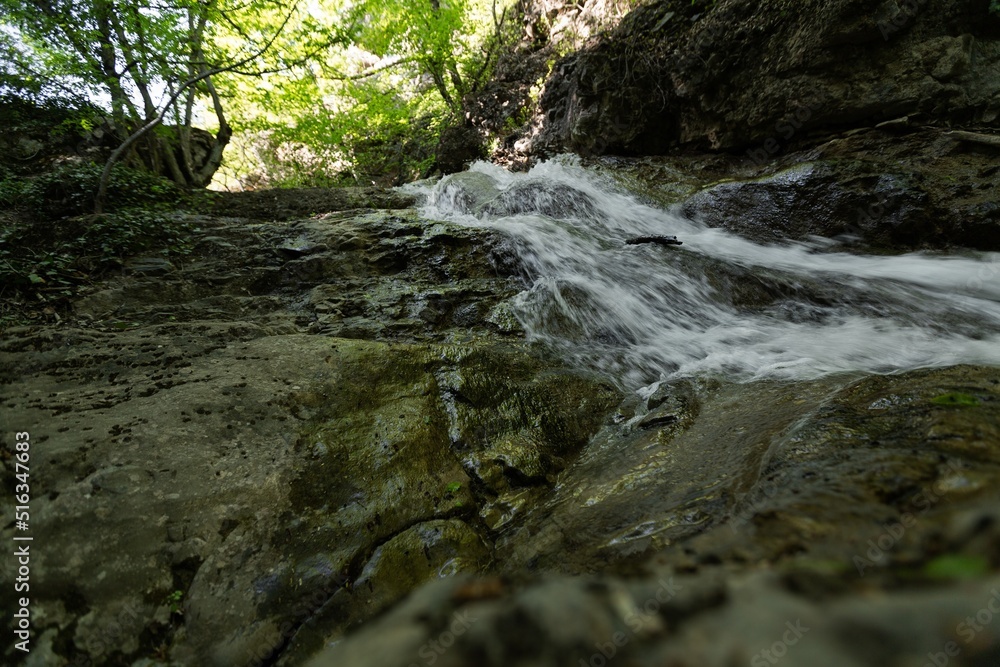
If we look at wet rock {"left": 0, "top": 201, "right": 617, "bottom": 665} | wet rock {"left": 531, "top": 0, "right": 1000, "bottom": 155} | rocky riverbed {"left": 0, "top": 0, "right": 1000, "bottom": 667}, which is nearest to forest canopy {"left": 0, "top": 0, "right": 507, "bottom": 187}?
rocky riverbed {"left": 0, "top": 0, "right": 1000, "bottom": 667}

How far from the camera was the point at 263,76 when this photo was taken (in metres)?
10.5

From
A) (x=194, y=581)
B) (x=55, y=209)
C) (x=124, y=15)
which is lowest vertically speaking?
(x=194, y=581)

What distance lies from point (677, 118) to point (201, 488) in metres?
9.36

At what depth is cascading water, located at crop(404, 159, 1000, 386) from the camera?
12.1 feet

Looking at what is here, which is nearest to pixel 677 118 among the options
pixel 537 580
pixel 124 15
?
pixel 124 15

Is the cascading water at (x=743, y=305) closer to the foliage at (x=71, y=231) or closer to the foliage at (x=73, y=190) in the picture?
the foliage at (x=71, y=231)

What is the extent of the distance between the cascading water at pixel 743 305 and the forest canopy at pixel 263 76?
5.27 meters

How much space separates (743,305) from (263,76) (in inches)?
460

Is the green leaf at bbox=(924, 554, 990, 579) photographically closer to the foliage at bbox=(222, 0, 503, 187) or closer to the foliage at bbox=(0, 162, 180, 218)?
the foliage at bbox=(0, 162, 180, 218)

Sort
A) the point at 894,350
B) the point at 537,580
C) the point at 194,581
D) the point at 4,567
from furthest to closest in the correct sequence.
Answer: the point at 894,350 → the point at 194,581 → the point at 4,567 → the point at 537,580

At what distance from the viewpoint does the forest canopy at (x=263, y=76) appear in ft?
20.3

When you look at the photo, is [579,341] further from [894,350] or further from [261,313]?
[261,313]

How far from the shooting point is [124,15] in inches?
234

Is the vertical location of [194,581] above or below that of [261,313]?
below
